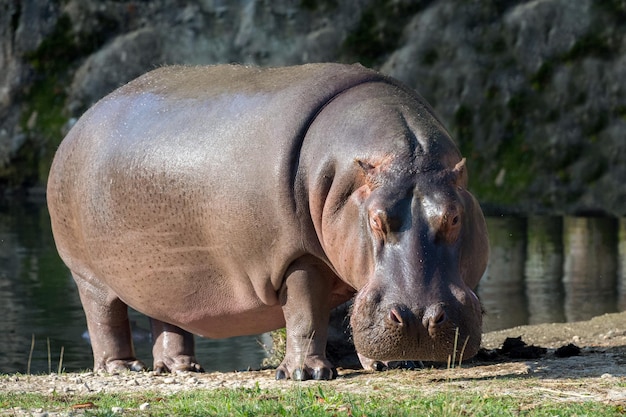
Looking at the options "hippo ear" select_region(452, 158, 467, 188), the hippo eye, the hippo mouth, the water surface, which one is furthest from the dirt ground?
the water surface

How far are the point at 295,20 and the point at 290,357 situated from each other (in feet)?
62.1

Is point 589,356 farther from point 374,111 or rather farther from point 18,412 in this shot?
point 18,412

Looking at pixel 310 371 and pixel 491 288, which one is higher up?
pixel 491 288

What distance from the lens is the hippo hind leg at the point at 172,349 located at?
802cm

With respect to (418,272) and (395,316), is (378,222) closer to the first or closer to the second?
(418,272)

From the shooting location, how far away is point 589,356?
757 cm

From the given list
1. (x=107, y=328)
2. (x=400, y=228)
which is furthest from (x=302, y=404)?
(x=107, y=328)

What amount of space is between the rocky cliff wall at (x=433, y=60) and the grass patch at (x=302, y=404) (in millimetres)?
15591

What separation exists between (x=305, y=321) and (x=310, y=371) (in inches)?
11.3

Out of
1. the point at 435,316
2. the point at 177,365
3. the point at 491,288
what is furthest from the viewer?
the point at 491,288

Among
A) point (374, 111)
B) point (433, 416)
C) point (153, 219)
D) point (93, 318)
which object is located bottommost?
point (433, 416)

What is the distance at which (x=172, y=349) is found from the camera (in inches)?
321

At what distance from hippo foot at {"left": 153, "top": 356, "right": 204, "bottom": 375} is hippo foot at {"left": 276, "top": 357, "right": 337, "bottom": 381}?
1.36 metres

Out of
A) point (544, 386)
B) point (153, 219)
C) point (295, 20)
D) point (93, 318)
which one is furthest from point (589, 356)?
point (295, 20)
